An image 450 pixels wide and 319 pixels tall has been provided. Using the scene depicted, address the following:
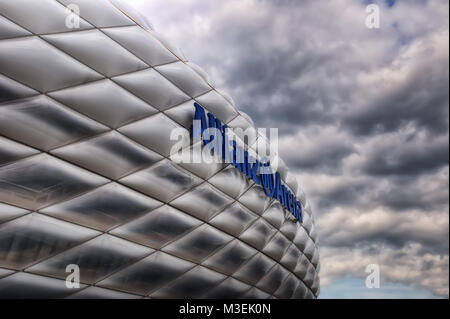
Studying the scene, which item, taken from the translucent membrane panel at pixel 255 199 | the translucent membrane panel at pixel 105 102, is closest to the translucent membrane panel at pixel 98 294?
the translucent membrane panel at pixel 105 102

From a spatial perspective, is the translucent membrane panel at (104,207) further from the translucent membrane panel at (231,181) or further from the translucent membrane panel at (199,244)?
the translucent membrane panel at (231,181)

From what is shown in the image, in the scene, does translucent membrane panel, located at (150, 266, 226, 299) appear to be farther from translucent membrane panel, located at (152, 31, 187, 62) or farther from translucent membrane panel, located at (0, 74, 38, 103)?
translucent membrane panel, located at (152, 31, 187, 62)

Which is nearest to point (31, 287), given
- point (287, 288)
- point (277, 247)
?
point (277, 247)

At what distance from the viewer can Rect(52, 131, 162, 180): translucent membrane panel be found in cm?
480

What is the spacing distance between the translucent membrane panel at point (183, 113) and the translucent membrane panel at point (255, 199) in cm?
200

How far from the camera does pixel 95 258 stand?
502 centimetres

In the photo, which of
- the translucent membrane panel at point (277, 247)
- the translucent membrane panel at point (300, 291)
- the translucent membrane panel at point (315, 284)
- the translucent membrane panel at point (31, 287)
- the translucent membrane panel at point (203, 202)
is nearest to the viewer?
the translucent membrane panel at point (31, 287)

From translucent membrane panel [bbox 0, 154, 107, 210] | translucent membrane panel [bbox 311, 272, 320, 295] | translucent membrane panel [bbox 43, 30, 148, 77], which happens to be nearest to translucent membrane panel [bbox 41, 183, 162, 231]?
A: translucent membrane panel [bbox 0, 154, 107, 210]

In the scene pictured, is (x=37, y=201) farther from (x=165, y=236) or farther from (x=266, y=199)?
(x=266, y=199)

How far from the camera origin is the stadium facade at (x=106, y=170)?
435cm

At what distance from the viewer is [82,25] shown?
5016 mm

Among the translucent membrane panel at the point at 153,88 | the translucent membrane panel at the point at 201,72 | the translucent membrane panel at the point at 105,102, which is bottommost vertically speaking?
the translucent membrane panel at the point at 105,102

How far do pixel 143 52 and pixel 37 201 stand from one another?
270 cm
